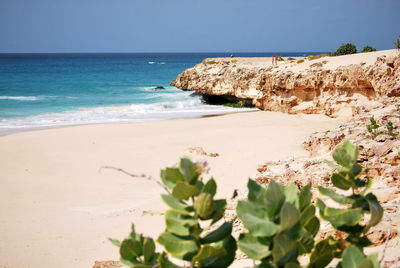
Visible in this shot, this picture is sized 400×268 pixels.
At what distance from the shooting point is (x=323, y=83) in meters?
16.5

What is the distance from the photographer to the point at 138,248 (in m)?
1.38

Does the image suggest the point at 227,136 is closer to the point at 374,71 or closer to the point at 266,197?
the point at 374,71

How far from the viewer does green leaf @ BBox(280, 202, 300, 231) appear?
3.65ft

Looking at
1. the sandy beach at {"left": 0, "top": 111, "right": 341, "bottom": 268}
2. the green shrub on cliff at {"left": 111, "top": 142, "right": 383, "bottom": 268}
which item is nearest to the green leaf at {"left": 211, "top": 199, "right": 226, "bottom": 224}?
the green shrub on cliff at {"left": 111, "top": 142, "right": 383, "bottom": 268}

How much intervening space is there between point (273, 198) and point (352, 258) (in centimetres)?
34

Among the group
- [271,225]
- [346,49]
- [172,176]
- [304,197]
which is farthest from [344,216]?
[346,49]

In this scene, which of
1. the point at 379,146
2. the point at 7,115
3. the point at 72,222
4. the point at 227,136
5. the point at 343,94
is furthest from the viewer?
the point at 7,115

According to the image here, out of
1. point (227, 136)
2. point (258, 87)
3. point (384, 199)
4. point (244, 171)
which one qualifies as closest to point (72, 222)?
point (244, 171)

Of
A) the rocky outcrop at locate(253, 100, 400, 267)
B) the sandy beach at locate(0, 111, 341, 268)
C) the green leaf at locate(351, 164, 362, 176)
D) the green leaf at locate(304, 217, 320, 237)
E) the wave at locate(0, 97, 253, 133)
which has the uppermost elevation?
the green leaf at locate(351, 164, 362, 176)

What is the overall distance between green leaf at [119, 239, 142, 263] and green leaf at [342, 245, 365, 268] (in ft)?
2.30

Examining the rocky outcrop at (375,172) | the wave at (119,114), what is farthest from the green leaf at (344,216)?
the wave at (119,114)

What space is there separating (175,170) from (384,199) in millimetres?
3717

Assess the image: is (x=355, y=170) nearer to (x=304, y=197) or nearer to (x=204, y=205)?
(x=304, y=197)

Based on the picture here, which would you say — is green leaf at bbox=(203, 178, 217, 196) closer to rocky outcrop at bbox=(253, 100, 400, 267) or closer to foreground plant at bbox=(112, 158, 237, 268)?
foreground plant at bbox=(112, 158, 237, 268)
